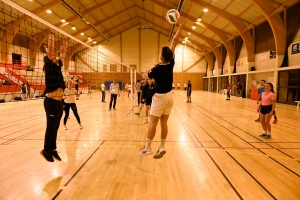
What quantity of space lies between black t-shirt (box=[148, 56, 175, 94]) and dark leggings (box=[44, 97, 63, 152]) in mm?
1687

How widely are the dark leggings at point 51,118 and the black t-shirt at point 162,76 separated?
1.69 metres

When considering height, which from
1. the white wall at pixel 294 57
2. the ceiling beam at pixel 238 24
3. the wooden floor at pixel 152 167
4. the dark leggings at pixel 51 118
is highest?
the ceiling beam at pixel 238 24

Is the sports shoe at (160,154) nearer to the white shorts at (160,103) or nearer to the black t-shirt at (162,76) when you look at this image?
the white shorts at (160,103)

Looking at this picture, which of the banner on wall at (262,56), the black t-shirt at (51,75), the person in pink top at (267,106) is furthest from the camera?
the banner on wall at (262,56)

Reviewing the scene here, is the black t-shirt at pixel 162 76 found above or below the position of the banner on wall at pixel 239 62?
below

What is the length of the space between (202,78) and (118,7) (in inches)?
755

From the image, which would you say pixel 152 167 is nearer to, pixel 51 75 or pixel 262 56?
pixel 51 75

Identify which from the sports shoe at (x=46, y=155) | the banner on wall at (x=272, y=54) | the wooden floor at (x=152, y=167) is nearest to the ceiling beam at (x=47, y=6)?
the wooden floor at (x=152, y=167)

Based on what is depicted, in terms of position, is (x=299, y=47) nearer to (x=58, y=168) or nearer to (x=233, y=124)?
(x=233, y=124)

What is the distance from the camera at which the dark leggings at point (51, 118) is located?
Result: 3502 millimetres

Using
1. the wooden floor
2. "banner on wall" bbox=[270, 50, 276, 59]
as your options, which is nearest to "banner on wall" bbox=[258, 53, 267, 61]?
"banner on wall" bbox=[270, 50, 276, 59]

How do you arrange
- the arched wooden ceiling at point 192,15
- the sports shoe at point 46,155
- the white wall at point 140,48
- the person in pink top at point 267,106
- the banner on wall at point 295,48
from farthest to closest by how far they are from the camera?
the white wall at point 140,48 < the arched wooden ceiling at point 192,15 < the banner on wall at point 295,48 < the person in pink top at point 267,106 < the sports shoe at point 46,155

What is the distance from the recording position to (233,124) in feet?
27.9

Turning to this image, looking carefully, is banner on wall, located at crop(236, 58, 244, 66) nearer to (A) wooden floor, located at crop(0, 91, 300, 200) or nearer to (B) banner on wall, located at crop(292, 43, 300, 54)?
(B) banner on wall, located at crop(292, 43, 300, 54)
